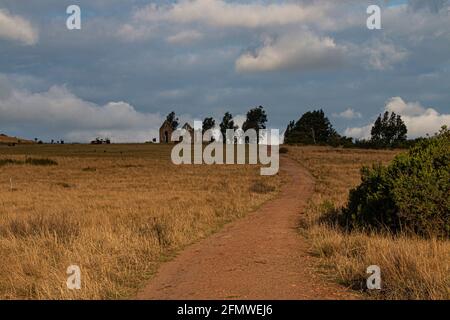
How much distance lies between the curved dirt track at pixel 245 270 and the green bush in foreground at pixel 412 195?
2.22m

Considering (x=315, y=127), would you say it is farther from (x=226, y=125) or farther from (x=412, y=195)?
(x=412, y=195)

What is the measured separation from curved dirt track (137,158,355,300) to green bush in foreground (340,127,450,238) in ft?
7.30

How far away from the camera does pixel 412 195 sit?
12477 mm

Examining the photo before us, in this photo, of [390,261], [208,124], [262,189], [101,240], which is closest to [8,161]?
[262,189]

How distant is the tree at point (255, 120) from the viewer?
456ft

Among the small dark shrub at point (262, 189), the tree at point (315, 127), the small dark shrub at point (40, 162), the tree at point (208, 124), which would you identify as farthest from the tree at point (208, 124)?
the small dark shrub at point (262, 189)

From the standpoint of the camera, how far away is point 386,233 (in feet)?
42.0

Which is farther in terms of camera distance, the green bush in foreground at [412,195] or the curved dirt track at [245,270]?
the green bush in foreground at [412,195]

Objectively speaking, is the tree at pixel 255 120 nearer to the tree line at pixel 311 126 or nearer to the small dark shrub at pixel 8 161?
the tree line at pixel 311 126

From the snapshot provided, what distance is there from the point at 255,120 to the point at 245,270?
132874mm

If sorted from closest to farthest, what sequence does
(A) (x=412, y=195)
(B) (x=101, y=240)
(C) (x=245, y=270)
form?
1. (C) (x=245, y=270)
2. (A) (x=412, y=195)
3. (B) (x=101, y=240)

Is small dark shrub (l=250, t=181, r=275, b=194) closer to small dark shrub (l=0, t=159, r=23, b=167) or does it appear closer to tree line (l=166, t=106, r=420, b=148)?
small dark shrub (l=0, t=159, r=23, b=167)
